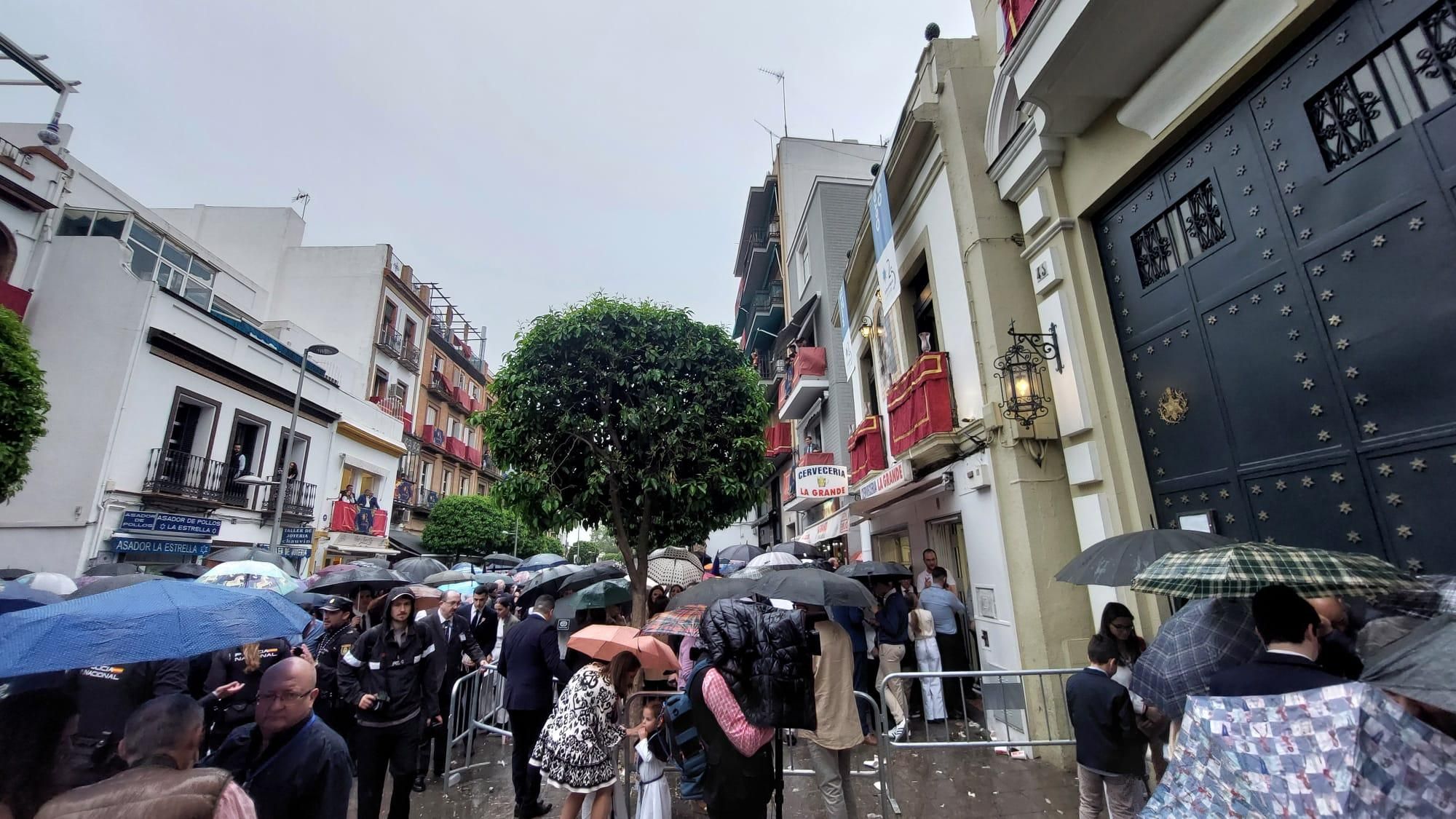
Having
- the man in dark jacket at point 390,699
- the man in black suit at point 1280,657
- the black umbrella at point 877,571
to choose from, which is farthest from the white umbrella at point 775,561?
the man in black suit at point 1280,657

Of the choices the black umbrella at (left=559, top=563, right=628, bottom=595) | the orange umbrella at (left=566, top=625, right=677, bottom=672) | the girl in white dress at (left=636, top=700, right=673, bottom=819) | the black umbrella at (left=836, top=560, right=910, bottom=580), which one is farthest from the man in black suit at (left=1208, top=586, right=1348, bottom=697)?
the black umbrella at (left=559, top=563, right=628, bottom=595)

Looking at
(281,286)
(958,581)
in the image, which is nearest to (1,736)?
(958,581)

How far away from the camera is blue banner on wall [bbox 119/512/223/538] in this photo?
13587 mm

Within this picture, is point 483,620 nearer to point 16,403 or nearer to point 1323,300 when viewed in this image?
point 16,403

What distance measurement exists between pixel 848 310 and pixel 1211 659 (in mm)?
11485

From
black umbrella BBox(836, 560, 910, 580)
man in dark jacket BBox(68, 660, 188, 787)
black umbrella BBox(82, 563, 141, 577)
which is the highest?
black umbrella BBox(82, 563, 141, 577)

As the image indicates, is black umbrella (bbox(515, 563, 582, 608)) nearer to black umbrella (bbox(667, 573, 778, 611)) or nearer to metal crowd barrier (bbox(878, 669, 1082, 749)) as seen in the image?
black umbrella (bbox(667, 573, 778, 611))

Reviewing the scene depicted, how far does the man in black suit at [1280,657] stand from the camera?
2342 mm

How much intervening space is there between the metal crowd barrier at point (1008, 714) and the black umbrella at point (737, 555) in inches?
296

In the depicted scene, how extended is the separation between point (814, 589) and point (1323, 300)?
454cm

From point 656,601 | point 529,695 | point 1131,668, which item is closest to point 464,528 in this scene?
point 656,601

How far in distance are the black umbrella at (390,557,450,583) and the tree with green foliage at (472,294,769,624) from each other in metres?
4.02

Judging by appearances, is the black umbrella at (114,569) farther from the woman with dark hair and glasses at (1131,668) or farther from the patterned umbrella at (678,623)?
the woman with dark hair and glasses at (1131,668)

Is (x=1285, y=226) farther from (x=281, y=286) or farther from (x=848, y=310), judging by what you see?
(x=281, y=286)
